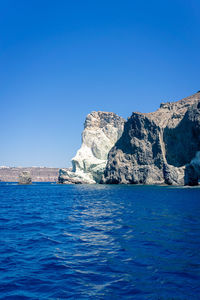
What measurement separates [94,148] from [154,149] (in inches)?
1950

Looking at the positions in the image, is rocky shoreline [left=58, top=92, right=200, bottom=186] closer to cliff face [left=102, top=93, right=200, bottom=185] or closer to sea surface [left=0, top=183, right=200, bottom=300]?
cliff face [left=102, top=93, right=200, bottom=185]

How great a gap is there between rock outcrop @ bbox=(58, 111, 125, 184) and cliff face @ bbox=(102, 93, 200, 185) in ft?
55.4

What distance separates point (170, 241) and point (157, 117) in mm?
129611

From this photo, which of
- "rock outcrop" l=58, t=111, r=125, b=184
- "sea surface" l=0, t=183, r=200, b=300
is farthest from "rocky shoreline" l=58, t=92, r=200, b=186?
"sea surface" l=0, t=183, r=200, b=300

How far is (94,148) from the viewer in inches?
6284

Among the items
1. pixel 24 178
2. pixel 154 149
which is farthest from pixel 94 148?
pixel 154 149

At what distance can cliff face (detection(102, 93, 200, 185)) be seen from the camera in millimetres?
100875

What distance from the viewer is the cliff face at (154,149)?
100875 millimetres

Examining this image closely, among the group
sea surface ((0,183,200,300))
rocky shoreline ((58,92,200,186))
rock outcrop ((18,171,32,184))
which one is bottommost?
sea surface ((0,183,200,300))

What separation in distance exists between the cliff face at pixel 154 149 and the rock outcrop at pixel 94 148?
1690 centimetres

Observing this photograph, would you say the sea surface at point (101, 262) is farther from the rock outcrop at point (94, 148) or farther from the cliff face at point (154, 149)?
the rock outcrop at point (94, 148)

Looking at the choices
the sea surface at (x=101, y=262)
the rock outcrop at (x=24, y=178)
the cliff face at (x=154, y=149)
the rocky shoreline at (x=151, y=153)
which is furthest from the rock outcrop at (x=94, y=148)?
the sea surface at (x=101, y=262)

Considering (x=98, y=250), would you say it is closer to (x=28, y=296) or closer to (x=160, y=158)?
(x=28, y=296)

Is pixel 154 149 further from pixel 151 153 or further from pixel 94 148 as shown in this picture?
pixel 94 148
